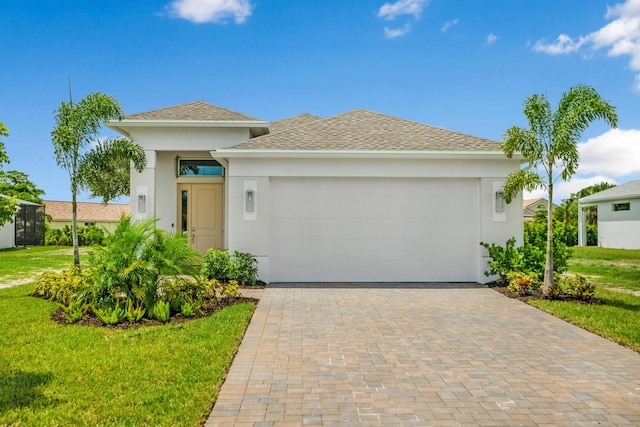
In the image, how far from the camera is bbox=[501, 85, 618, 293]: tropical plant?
9.11 metres

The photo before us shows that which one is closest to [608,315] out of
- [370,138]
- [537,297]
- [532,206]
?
[537,297]

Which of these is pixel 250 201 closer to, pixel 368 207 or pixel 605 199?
pixel 368 207

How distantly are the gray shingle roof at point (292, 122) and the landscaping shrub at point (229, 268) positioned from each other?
6440mm

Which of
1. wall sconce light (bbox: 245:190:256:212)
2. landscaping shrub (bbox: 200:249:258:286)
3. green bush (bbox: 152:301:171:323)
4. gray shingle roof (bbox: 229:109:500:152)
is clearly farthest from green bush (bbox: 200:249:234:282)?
green bush (bbox: 152:301:171:323)

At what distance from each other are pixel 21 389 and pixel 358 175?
8.59 m

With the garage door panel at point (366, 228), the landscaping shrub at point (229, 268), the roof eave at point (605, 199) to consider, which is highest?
the roof eave at point (605, 199)

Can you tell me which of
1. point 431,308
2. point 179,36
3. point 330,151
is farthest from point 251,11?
point 431,308

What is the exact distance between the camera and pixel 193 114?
13625 mm

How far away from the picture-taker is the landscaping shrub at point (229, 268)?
10938mm

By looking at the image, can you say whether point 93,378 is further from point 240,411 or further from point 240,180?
point 240,180

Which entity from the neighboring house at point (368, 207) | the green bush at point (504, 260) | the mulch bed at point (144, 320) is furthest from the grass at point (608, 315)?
the mulch bed at point (144, 320)

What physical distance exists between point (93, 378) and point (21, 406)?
0.73 meters

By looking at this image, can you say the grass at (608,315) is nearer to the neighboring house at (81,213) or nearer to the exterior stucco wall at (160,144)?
the exterior stucco wall at (160,144)

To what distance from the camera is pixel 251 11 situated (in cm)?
1338
